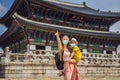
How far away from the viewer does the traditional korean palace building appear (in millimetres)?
26533

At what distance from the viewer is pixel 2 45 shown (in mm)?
35219

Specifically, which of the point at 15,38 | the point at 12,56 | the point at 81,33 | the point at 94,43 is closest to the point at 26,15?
the point at 15,38

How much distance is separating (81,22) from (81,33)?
307cm

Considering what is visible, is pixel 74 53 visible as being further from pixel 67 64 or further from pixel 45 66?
pixel 45 66

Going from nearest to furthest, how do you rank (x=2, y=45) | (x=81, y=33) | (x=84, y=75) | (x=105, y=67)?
(x=84, y=75) → (x=105, y=67) → (x=81, y=33) → (x=2, y=45)

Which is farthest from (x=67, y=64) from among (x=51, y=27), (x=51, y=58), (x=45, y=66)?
(x=51, y=27)

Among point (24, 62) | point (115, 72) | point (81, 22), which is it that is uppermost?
point (81, 22)

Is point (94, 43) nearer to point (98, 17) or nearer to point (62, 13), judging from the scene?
point (98, 17)

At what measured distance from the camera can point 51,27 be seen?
27.4 metres

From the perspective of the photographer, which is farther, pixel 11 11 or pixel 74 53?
pixel 11 11

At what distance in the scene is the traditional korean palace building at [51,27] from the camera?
1045 inches

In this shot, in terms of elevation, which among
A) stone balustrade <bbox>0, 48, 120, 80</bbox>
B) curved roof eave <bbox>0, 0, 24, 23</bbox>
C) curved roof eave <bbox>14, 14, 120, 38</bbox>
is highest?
curved roof eave <bbox>0, 0, 24, 23</bbox>

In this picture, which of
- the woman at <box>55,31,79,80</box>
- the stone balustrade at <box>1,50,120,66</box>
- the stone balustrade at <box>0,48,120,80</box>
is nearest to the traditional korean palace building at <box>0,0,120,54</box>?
the stone balustrade at <box>1,50,120,66</box>

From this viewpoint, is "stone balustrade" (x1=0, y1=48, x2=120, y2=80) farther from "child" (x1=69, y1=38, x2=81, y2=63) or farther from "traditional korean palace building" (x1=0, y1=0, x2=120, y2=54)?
"child" (x1=69, y1=38, x2=81, y2=63)
